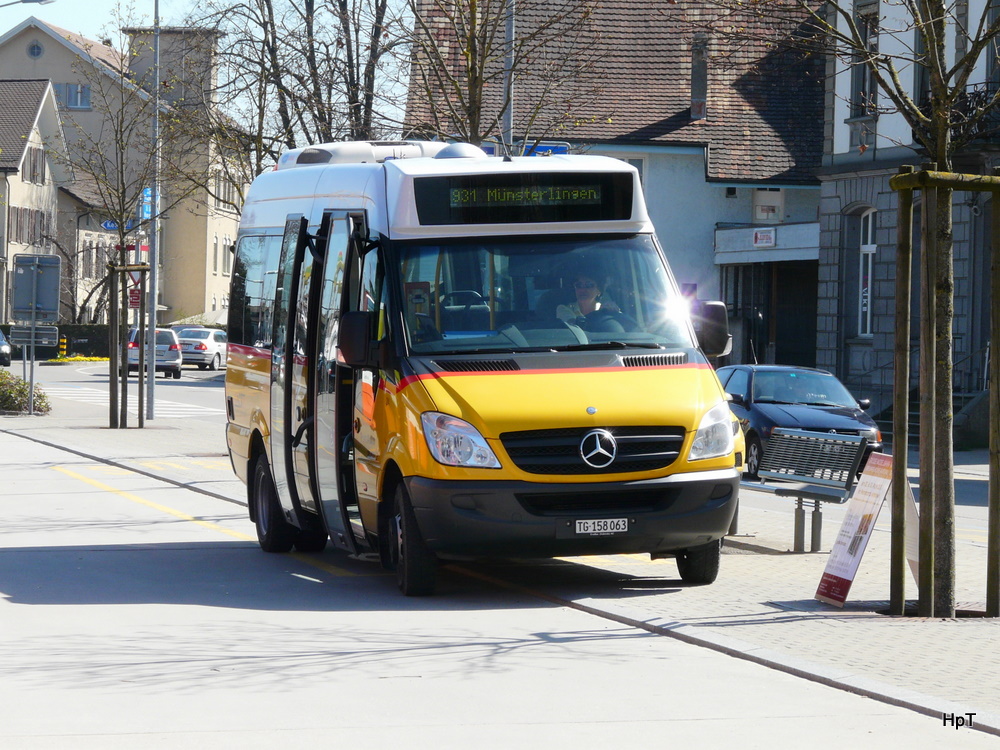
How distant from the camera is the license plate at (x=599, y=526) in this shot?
31.5 ft

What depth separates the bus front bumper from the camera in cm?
947

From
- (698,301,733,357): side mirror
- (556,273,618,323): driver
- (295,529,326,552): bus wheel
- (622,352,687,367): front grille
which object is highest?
(556,273,618,323): driver

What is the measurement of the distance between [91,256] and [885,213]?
53.1m

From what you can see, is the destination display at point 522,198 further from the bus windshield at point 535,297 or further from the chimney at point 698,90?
the chimney at point 698,90

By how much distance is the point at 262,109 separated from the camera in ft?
108

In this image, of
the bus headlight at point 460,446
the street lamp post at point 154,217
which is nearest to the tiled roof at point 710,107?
the street lamp post at point 154,217

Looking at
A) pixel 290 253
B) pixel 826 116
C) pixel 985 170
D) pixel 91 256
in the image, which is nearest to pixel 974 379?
pixel 985 170

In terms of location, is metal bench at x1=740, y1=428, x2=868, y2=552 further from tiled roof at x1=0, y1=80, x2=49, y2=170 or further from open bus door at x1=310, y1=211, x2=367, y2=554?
tiled roof at x1=0, y1=80, x2=49, y2=170

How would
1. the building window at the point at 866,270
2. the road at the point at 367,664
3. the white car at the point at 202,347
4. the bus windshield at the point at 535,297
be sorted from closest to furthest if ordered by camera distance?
the road at the point at 367,664
the bus windshield at the point at 535,297
the building window at the point at 866,270
the white car at the point at 202,347

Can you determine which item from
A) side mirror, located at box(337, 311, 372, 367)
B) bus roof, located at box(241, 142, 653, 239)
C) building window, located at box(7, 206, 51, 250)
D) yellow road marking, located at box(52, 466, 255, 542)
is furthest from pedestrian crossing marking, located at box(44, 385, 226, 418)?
building window, located at box(7, 206, 51, 250)

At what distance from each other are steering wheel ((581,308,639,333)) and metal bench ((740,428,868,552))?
2.98 meters

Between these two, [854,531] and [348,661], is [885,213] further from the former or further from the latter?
[348,661]

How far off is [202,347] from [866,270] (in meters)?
31.8

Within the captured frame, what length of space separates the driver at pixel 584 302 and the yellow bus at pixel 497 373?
12 millimetres
